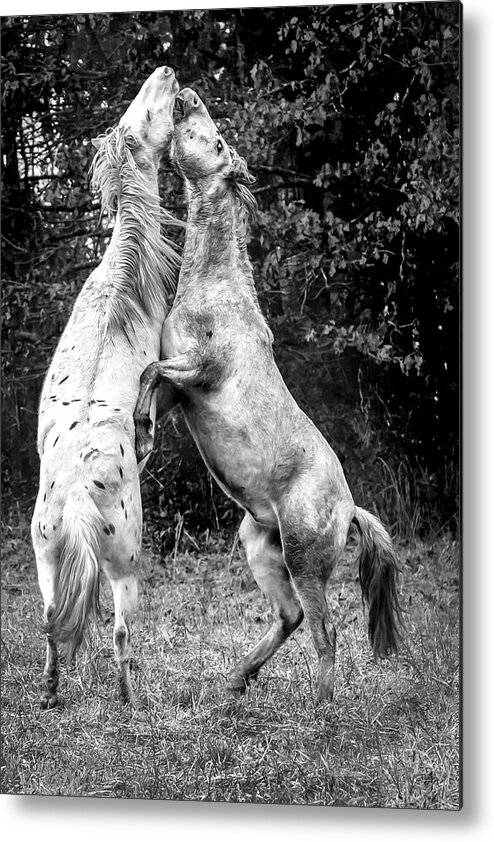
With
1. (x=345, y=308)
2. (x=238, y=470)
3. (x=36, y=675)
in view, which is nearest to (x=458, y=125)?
(x=345, y=308)

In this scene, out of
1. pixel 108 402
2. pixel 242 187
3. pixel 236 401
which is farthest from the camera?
pixel 242 187

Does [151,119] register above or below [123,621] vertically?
above

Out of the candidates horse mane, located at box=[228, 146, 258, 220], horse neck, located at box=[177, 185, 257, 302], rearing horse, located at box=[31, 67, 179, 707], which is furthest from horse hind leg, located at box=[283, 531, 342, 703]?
horse mane, located at box=[228, 146, 258, 220]

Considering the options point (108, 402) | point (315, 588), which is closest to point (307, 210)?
point (108, 402)

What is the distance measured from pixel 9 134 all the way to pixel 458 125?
1.18 meters

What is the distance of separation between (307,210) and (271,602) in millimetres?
1017

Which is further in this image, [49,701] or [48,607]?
[49,701]

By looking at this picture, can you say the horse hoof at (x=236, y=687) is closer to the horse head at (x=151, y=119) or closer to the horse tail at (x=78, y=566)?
the horse tail at (x=78, y=566)

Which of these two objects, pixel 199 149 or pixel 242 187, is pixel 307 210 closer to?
pixel 242 187

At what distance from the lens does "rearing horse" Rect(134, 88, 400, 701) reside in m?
3.33

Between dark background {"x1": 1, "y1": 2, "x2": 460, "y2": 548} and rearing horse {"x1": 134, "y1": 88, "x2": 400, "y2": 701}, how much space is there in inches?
3.0

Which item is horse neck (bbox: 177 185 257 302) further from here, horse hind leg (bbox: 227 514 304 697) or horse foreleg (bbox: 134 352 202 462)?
horse hind leg (bbox: 227 514 304 697)

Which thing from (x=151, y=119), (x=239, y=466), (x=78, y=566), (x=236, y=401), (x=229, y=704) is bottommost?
(x=229, y=704)

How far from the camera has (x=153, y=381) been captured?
3242 mm
